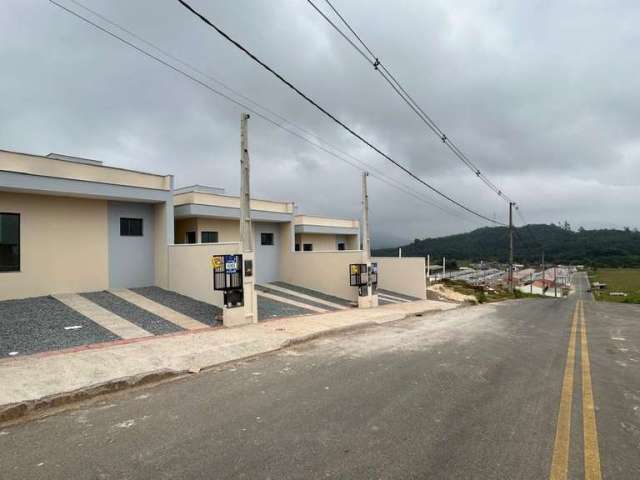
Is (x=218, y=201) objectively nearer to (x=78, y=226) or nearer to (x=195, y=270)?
(x=195, y=270)

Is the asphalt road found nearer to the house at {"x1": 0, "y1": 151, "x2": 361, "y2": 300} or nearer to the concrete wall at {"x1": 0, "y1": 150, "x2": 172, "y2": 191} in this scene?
the house at {"x1": 0, "y1": 151, "x2": 361, "y2": 300}

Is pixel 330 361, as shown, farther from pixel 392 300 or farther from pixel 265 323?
pixel 392 300

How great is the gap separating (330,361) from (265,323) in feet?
15.3

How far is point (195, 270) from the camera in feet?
46.9

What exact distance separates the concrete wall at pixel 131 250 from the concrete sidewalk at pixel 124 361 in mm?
6605

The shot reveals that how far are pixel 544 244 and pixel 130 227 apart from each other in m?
74.7

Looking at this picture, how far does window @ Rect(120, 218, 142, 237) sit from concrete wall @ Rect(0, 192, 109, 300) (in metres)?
0.66

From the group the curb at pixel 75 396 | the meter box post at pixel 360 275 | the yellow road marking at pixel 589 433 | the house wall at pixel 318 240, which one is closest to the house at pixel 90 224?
the meter box post at pixel 360 275

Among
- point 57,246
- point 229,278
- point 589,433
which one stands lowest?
point 589,433

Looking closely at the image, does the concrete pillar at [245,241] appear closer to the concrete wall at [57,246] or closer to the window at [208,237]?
the concrete wall at [57,246]

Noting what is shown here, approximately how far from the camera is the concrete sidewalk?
552 centimetres

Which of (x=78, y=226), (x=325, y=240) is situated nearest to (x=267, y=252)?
(x=325, y=240)

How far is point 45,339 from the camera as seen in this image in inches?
339

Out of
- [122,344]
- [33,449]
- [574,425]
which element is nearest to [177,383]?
[33,449]
